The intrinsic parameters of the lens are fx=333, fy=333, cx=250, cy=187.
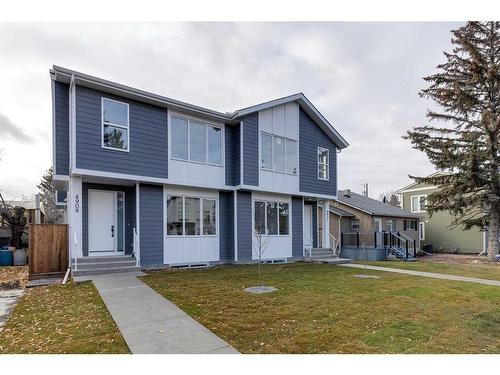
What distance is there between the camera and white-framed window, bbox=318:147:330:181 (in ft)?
55.9

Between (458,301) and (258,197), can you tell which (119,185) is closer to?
(258,197)

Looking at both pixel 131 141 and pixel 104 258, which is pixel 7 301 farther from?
pixel 131 141

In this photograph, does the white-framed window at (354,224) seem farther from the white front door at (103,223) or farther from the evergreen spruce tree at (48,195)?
the evergreen spruce tree at (48,195)

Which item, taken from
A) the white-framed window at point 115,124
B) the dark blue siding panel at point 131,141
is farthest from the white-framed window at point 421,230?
the white-framed window at point 115,124

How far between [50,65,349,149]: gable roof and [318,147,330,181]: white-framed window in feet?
3.32

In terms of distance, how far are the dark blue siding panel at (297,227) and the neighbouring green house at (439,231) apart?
48.7 feet

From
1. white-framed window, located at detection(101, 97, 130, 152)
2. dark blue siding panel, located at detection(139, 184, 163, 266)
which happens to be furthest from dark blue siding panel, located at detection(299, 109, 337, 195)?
white-framed window, located at detection(101, 97, 130, 152)

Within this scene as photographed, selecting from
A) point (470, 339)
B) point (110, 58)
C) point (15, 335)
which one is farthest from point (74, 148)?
point (470, 339)

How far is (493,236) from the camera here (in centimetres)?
1934

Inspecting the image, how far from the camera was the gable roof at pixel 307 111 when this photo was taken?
44.6ft

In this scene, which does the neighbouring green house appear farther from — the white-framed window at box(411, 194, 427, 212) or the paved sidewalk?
the paved sidewalk

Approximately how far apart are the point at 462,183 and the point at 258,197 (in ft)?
42.0

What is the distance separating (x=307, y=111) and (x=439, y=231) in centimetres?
2011

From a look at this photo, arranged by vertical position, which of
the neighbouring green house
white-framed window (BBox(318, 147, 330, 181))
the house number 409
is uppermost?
white-framed window (BBox(318, 147, 330, 181))
